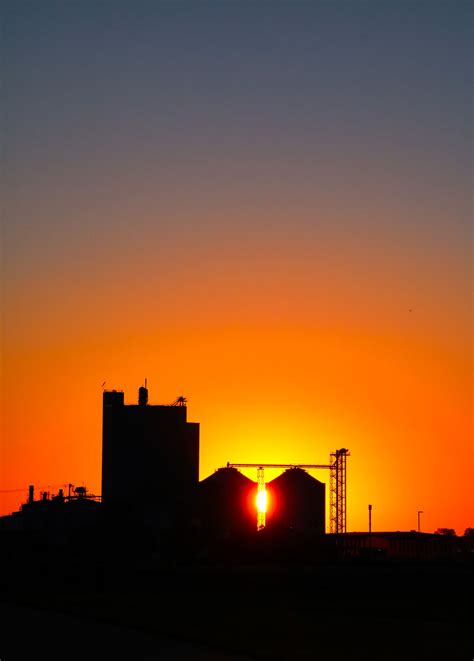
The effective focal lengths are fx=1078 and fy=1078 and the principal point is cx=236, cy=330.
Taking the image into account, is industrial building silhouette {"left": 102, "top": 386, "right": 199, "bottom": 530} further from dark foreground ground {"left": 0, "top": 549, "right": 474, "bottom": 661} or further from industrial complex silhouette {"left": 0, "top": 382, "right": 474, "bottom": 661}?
dark foreground ground {"left": 0, "top": 549, "right": 474, "bottom": 661}

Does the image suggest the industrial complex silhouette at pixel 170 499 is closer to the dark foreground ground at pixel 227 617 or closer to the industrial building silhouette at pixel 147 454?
the industrial building silhouette at pixel 147 454

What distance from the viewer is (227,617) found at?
1876 inches

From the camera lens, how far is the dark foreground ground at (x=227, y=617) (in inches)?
1341

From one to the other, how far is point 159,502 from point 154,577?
81.5m

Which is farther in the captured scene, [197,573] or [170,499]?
[170,499]

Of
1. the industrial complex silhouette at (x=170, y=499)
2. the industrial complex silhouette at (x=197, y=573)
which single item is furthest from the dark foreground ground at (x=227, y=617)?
the industrial complex silhouette at (x=170, y=499)

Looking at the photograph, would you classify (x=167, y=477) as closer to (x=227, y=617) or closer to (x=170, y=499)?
(x=170, y=499)

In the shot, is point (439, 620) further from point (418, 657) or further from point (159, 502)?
point (159, 502)

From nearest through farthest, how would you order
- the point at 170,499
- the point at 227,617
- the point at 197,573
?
the point at 227,617 → the point at 197,573 → the point at 170,499

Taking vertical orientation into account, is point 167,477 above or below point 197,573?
above

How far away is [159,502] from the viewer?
548 feet

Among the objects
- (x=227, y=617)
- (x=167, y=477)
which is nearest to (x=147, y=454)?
(x=167, y=477)

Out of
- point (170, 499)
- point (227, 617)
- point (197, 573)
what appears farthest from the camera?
point (170, 499)

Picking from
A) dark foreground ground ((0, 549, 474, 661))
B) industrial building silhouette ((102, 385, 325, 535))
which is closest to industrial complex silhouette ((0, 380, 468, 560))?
industrial building silhouette ((102, 385, 325, 535))
